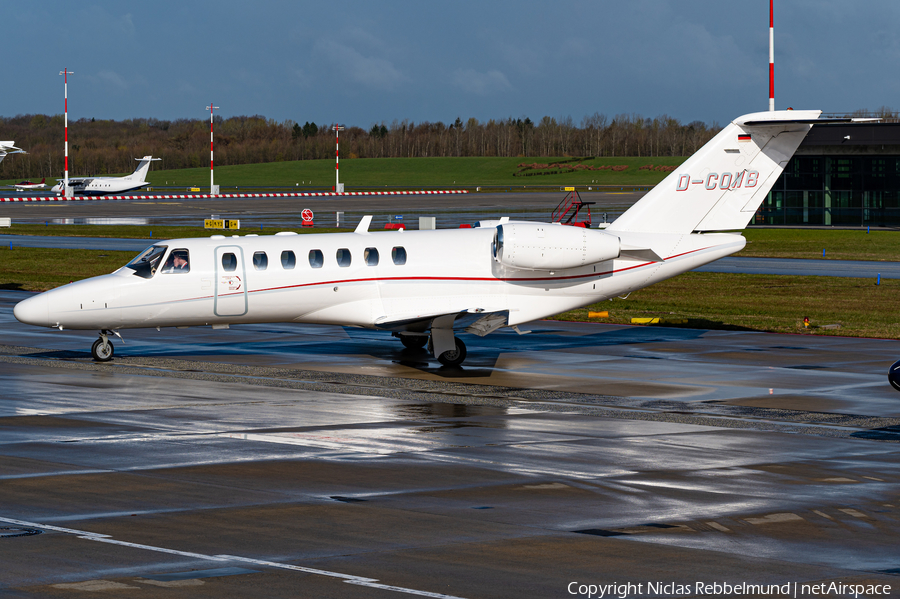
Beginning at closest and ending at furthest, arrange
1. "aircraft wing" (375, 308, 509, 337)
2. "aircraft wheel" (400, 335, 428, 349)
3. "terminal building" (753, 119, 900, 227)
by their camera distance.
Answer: "aircraft wing" (375, 308, 509, 337)
"aircraft wheel" (400, 335, 428, 349)
"terminal building" (753, 119, 900, 227)

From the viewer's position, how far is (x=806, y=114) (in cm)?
2502

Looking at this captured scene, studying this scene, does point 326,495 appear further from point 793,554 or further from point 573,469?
point 793,554

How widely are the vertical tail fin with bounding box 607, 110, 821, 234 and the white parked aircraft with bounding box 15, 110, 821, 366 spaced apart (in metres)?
0.03

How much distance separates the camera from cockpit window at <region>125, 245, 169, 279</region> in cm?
2414

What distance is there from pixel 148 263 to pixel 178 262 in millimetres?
690

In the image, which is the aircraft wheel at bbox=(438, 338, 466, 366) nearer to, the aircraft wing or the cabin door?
the aircraft wing

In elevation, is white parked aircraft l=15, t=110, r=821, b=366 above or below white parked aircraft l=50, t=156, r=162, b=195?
below

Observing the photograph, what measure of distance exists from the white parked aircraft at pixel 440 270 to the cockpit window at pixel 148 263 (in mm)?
28

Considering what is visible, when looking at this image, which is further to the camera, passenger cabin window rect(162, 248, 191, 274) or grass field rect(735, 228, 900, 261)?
grass field rect(735, 228, 900, 261)

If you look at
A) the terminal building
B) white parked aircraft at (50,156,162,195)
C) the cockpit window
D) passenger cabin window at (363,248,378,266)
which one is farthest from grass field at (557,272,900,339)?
white parked aircraft at (50,156,162,195)

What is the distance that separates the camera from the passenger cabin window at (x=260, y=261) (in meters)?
24.3

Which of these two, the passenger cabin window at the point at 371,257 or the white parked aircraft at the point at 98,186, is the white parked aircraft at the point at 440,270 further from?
the white parked aircraft at the point at 98,186

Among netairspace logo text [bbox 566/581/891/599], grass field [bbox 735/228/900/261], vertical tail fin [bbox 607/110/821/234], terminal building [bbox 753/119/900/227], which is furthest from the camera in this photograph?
terminal building [bbox 753/119/900/227]

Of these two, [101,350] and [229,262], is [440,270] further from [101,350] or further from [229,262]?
[101,350]
